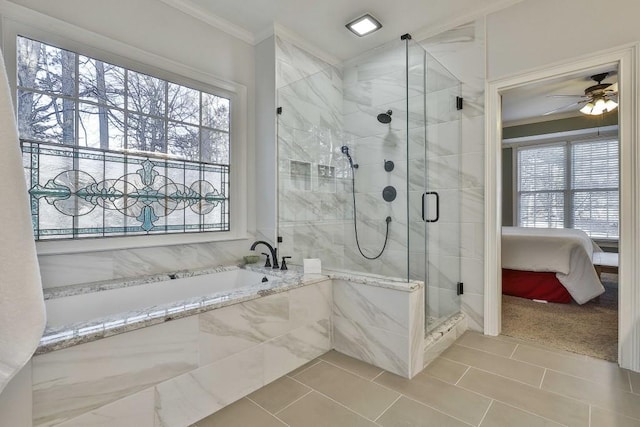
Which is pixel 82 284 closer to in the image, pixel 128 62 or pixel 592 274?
pixel 128 62

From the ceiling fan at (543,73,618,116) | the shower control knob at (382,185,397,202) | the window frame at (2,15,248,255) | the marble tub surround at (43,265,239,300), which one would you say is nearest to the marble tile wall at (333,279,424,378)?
the shower control knob at (382,185,397,202)

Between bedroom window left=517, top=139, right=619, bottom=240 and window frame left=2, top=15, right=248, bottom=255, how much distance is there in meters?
5.51

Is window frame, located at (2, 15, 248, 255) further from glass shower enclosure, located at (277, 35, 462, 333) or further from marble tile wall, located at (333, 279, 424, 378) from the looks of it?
marble tile wall, located at (333, 279, 424, 378)

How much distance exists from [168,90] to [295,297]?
70.8 inches

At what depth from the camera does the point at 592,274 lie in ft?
10.8

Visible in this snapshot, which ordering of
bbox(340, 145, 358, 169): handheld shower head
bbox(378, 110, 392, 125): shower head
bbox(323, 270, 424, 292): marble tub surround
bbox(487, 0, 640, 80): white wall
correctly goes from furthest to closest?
bbox(340, 145, 358, 169): handheld shower head → bbox(378, 110, 392, 125): shower head → bbox(487, 0, 640, 80): white wall → bbox(323, 270, 424, 292): marble tub surround

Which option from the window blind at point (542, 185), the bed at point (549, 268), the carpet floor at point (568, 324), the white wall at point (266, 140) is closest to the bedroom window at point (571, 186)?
the window blind at point (542, 185)

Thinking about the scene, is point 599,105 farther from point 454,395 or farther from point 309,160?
point 454,395

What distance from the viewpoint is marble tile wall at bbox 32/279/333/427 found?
3.90 ft

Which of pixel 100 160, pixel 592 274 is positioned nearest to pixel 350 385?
pixel 100 160

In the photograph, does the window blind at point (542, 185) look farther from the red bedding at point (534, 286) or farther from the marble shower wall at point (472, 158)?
the marble shower wall at point (472, 158)

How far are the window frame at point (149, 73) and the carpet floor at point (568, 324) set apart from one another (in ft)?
8.27

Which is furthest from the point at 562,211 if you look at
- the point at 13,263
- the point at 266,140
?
the point at 13,263

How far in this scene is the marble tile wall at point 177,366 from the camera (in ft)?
3.90
